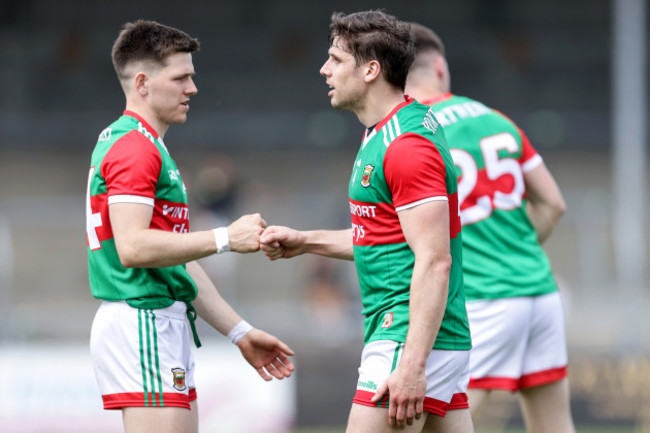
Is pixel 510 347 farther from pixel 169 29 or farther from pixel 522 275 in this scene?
pixel 169 29

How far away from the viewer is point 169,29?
4.38m

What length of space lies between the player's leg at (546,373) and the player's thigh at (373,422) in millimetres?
1543

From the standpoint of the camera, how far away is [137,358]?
4.08 metres

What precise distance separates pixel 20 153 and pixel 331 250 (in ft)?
49.5

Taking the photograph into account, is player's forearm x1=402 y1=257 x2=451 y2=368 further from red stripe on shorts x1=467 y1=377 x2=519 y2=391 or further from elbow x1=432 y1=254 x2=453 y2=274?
red stripe on shorts x1=467 y1=377 x2=519 y2=391

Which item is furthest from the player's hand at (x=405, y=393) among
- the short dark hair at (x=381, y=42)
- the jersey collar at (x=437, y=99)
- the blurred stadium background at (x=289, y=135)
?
the blurred stadium background at (x=289, y=135)

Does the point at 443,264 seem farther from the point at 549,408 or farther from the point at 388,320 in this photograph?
the point at 549,408

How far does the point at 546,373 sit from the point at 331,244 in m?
1.49

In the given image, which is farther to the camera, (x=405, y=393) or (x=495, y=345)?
(x=495, y=345)

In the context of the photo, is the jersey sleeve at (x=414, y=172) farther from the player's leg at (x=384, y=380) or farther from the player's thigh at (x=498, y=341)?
the player's thigh at (x=498, y=341)

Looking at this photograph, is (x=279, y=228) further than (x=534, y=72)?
No

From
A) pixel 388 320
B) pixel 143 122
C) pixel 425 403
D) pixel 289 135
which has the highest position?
pixel 289 135

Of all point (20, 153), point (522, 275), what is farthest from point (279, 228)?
point (20, 153)

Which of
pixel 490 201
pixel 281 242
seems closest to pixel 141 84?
pixel 281 242
